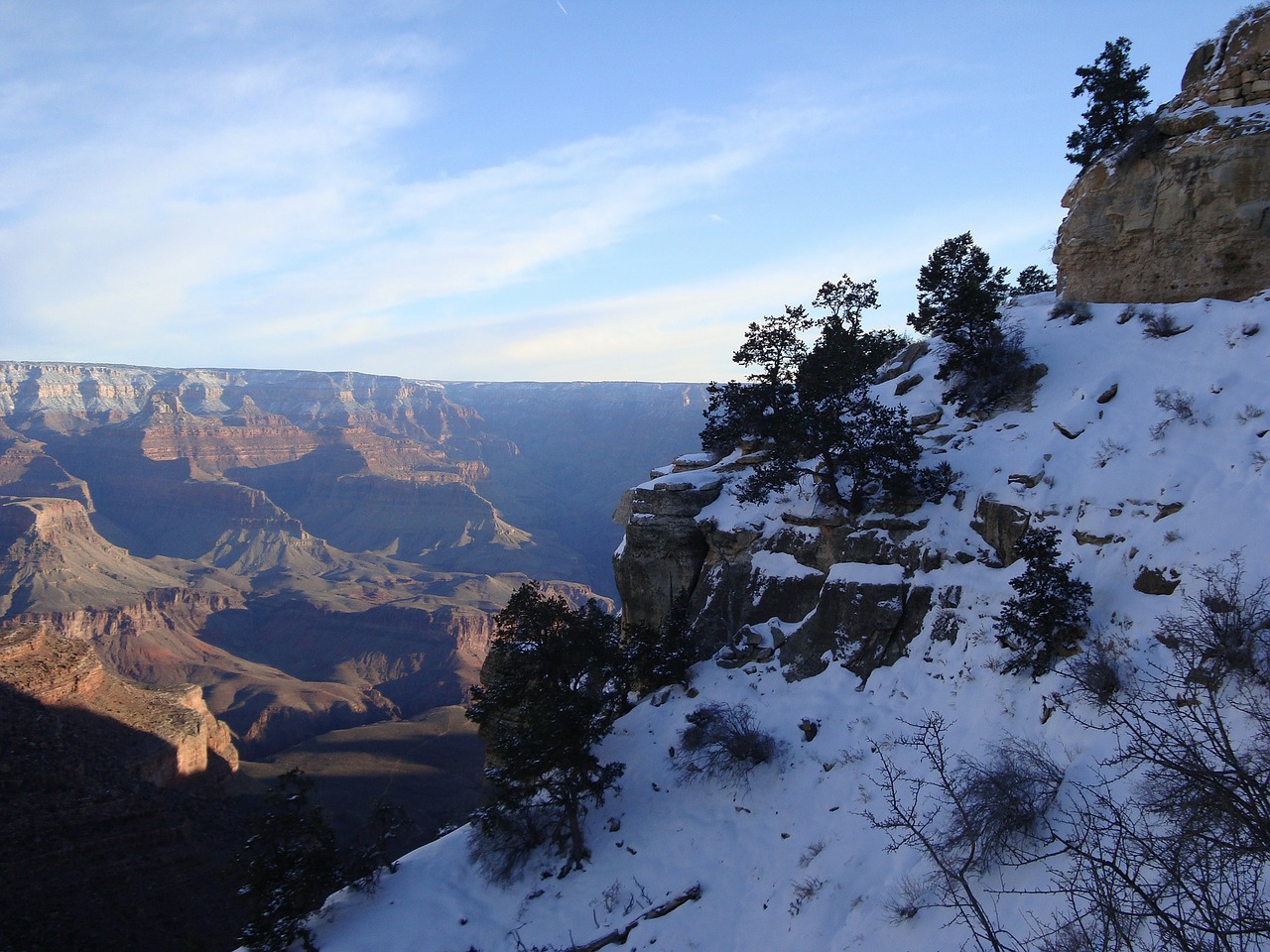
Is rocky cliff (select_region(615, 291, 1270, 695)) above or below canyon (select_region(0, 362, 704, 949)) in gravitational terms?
above

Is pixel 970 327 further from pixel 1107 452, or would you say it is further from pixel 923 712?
pixel 923 712

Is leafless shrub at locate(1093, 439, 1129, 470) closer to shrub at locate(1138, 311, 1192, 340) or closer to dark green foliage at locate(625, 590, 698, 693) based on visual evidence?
shrub at locate(1138, 311, 1192, 340)

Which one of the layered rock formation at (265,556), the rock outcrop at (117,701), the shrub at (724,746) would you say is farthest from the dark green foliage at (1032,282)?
the layered rock formation at (265,556)

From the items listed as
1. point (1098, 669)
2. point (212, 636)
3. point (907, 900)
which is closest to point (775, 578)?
point (1098, 669)

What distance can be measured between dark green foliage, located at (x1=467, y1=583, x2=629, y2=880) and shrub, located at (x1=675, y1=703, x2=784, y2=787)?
1.82 metres

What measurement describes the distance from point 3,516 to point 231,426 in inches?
3549

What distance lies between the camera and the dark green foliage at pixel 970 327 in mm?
20203

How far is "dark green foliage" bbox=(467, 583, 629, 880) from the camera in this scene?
656 inches

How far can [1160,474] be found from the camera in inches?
547

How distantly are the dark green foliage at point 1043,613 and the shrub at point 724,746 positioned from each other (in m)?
5.49

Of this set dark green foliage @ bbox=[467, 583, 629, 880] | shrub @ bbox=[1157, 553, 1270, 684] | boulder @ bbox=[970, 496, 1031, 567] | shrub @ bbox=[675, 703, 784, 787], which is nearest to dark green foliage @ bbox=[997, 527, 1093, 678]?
shrub @ bbox=[1157, 553, 1270, 684]

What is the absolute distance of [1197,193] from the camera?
18172 mm

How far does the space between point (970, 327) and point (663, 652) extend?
42.9 feet

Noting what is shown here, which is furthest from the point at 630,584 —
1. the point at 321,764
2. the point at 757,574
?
the point at 321,764
